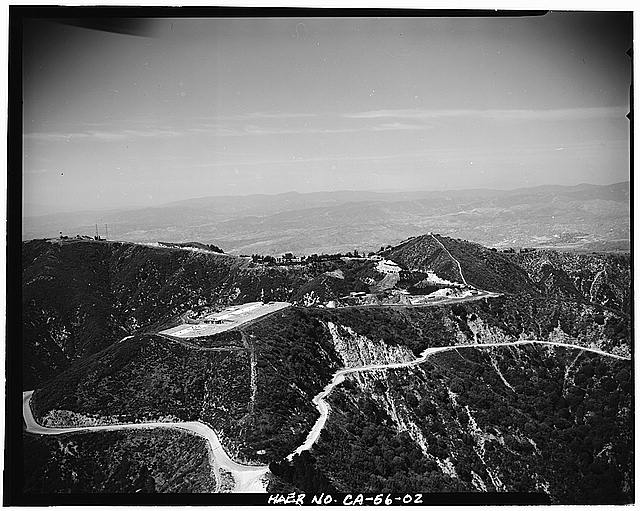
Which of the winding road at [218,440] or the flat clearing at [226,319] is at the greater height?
the flat clearing at [226,319]

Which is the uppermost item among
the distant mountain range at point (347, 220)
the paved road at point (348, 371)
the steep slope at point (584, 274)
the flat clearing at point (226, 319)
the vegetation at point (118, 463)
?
the distant mountain range at point (347, 220)

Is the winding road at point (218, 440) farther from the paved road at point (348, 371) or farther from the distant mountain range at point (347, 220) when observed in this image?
the distant mountain range at point (347, 220)

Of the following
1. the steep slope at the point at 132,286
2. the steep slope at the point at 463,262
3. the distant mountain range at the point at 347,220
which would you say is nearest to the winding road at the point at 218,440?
the steep slope at the point at 132,286

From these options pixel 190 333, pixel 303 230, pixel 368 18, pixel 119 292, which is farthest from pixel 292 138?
pixel 119 292

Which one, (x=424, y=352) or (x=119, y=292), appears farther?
(x=119, y=292)

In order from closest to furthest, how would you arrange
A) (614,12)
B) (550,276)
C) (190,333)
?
(614,12) → (190,333) → (550,276)

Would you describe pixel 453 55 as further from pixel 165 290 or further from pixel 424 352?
pixel 165 290

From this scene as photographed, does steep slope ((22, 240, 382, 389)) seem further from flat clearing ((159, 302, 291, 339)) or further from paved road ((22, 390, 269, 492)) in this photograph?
paved road ((22, 390, 269, 492))
